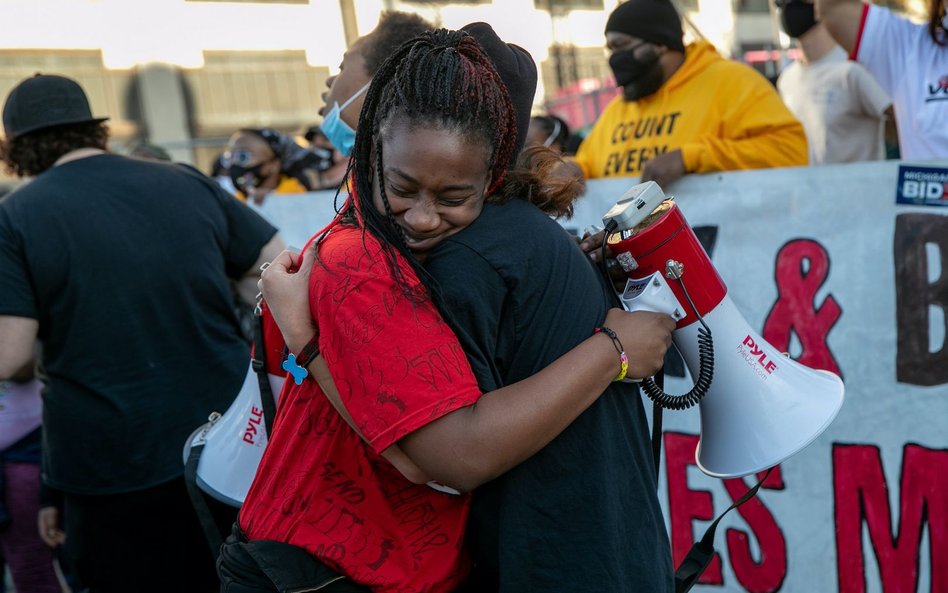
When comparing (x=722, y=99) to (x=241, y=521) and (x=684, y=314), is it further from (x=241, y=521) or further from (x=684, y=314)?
(x=241, y=521)

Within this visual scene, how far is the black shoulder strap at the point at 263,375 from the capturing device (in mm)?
1784

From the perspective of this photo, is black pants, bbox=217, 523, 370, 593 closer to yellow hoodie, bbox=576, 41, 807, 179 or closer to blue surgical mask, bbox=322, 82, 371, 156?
blue surgical mask, bbox=322, 82, 371, 156

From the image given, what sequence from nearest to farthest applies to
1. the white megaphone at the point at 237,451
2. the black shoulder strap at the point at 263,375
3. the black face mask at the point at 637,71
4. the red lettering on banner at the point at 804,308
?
1. the black shoulder strap at the point at 263,375
2. the white megaphone at the point at 237,451
3. the red lettering on banner at the point at 804,308
4. the black face mask at the point at 637,71

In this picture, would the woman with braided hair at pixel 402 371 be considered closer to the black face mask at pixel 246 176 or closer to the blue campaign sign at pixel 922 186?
the blue campaign sign at pixel 922 186

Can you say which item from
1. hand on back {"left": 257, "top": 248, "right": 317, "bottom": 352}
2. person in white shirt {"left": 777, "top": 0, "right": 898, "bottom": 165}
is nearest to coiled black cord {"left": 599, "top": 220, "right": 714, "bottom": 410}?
hand on back {"left": 257, "top": 248, "right": 317, "bottom": 352}

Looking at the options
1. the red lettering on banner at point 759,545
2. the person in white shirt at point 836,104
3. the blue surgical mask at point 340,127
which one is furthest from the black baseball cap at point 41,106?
the person in white shirt at point 836,104

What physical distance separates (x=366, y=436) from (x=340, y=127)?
106 cm

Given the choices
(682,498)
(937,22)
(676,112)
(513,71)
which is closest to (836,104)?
(676,112)

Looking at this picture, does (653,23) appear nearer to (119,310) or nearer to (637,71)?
(637,71)

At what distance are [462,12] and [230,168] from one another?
1009 cm

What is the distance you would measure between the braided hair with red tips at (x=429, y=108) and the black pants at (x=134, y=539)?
1.67 meters

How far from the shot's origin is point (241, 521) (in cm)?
168

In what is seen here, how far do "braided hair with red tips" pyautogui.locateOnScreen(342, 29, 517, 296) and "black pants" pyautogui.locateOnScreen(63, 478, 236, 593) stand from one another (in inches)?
65.9

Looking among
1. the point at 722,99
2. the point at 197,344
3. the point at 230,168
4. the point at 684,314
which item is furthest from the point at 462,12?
the point at 684,314
